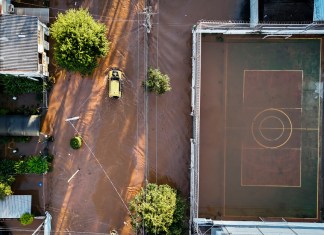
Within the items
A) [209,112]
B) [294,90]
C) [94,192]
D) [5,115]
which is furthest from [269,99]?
[5,115]

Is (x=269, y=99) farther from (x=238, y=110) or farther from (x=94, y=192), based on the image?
(x=94, y=192)

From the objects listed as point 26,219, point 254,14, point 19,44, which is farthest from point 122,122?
point 254,14

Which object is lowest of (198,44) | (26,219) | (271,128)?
(26,219)

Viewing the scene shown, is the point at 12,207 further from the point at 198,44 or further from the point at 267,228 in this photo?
the point at 267,228

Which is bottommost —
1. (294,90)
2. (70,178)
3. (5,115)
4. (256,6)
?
(70,178)

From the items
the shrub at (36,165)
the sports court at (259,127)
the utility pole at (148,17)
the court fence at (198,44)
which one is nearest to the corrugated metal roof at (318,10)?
the court fence at (198,44)

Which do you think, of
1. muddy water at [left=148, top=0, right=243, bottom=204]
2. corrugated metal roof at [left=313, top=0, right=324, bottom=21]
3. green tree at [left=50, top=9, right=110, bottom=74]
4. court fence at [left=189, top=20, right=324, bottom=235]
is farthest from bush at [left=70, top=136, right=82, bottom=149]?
corrugated metal roof at [left=313, top=0, right=324, bottom=21]

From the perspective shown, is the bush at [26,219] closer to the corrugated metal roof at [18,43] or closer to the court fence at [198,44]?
the corrugated metal roof at [18,43]
